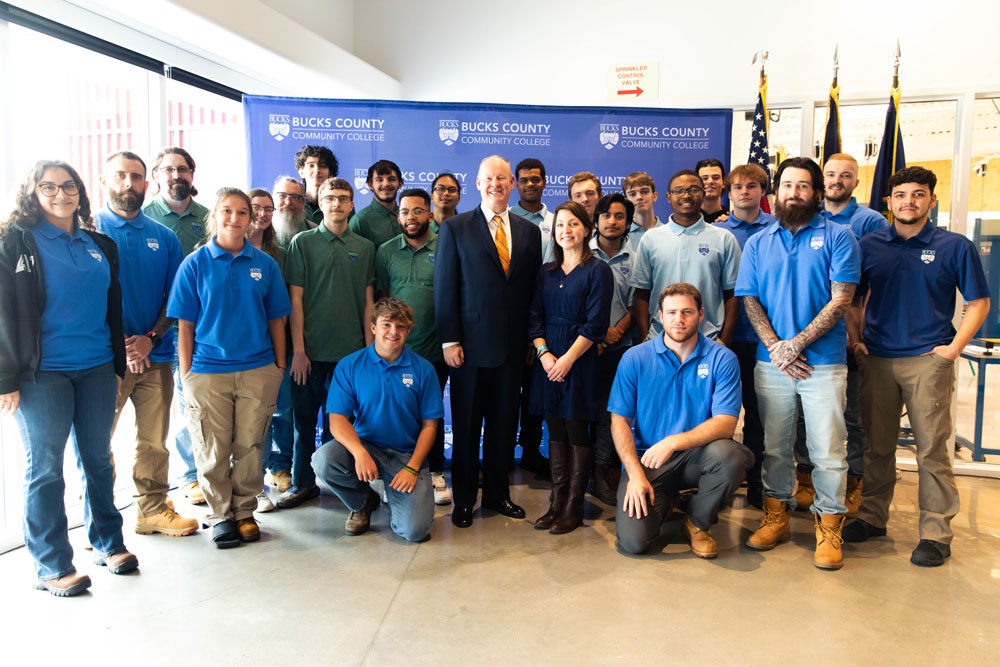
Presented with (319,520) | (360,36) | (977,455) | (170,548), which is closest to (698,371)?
(319,520)

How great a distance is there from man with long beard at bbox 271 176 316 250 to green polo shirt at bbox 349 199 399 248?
1.11ft

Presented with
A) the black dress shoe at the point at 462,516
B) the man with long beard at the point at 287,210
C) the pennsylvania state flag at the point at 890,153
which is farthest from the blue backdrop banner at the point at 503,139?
Result: the black dress shoe at the point at 462,516

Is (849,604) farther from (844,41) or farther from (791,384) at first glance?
(844,41)

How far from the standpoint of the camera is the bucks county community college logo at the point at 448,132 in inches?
191

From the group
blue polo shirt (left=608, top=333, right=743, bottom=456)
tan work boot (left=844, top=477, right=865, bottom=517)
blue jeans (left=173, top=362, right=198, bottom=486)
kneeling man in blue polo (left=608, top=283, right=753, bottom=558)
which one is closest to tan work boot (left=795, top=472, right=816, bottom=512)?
tan work boot (left=844, top=477, right=865, bottom=517)

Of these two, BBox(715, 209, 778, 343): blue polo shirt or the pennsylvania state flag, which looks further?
the pennsylvania state flag

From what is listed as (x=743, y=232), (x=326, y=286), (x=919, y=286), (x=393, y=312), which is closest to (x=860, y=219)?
(x=743, y=232)

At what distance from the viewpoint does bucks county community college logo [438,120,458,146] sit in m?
4.85

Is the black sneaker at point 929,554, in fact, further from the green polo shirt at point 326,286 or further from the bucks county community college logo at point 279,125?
the bucks county community college logo at point 279,125

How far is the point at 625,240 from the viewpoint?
3891 millimetres

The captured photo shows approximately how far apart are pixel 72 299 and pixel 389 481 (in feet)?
5.36

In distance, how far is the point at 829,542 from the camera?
3225 millimetres

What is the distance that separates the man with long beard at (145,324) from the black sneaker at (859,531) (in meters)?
3.35

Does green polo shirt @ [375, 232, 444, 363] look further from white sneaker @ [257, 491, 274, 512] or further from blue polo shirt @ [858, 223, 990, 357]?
blue polo shirt @ [858, 223, 990, 357]
